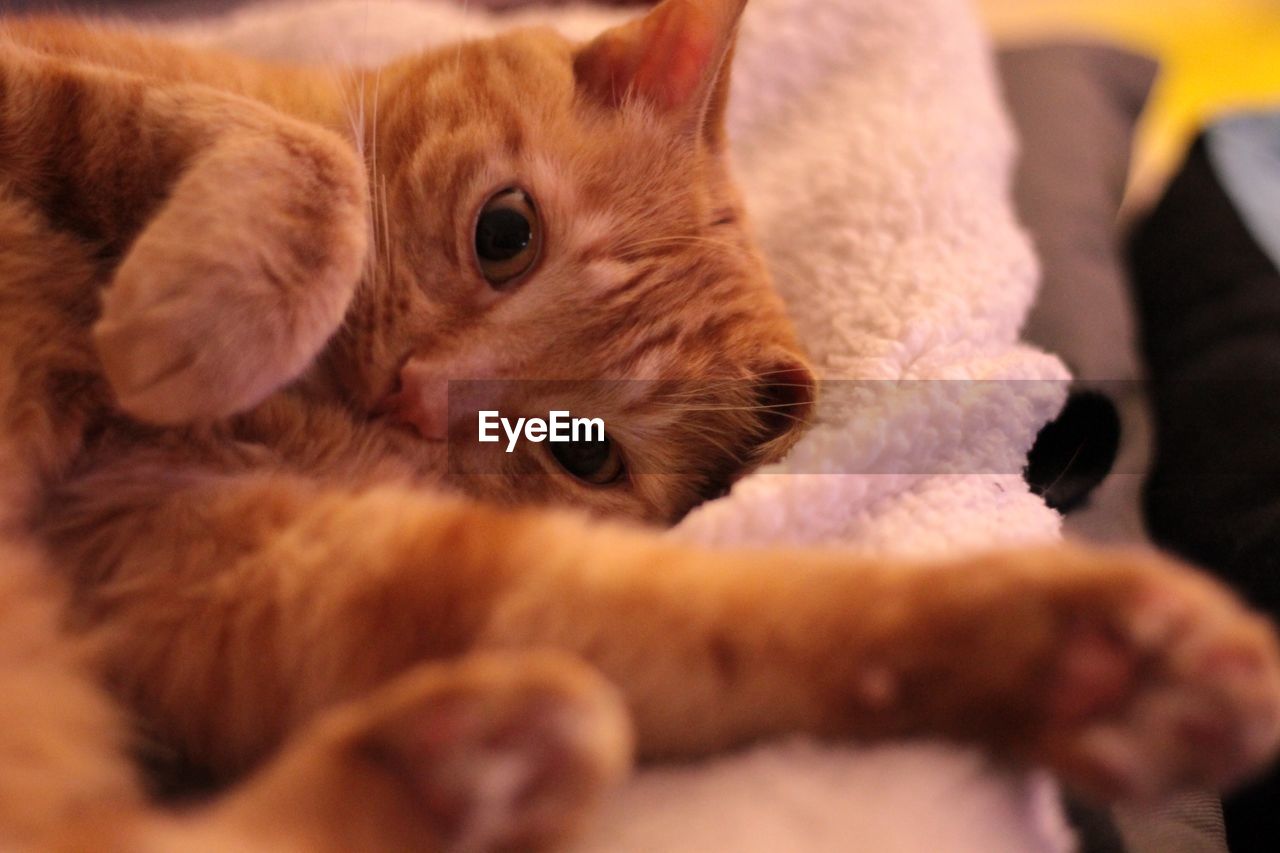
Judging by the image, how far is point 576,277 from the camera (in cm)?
104

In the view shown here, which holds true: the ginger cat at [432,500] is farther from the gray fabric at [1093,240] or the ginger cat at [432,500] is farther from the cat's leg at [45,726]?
the gray fabric at [1093,240]

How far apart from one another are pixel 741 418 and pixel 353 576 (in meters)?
0.56

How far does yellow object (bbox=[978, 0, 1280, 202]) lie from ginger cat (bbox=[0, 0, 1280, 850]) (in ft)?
8.80

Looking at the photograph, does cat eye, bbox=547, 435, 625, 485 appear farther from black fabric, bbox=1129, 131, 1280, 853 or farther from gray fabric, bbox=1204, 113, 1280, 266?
gray fabric, bbox=1204, 113, 1280, 266

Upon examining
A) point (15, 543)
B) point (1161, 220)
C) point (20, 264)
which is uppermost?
point (20, 264)

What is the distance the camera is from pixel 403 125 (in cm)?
108

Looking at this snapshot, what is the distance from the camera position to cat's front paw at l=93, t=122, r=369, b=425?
0.72 m

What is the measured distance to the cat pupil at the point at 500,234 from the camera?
102cm

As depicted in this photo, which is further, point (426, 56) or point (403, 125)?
point (426, 56)

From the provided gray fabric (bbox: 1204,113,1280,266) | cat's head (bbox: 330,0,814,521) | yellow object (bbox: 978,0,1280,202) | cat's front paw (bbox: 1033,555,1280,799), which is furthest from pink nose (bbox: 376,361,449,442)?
yellow object (bbox: 978,0,1280,202)

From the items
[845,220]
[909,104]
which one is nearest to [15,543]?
[845,220]

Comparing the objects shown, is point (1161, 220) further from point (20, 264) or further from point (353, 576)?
point (20, 264)

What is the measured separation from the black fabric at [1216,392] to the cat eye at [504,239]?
910 millimetres

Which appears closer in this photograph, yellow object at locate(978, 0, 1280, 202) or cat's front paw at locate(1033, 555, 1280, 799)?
cat's front paw at locate(1033, 555, 1280, 799)
